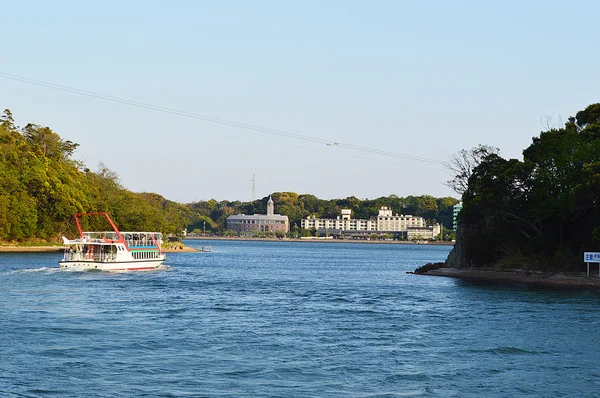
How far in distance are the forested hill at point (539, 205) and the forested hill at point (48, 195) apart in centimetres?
7748

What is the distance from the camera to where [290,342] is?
3838cm

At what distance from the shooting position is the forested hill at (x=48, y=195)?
136 metres

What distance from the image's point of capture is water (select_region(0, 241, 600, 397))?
28891 millimetres

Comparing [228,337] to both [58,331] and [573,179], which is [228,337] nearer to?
[58,331]

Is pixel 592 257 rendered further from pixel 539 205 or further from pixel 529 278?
pixel 539 205

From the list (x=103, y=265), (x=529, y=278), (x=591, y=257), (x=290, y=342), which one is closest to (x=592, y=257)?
(x=591, y=257)

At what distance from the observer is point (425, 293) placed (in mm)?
67750

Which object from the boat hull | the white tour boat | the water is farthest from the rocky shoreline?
the white tour boat

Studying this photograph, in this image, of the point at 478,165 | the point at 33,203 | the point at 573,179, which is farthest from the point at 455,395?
the point at 33,203

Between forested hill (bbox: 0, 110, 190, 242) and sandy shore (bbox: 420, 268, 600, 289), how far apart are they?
2991 inches

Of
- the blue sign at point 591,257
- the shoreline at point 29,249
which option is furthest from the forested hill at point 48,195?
the blue sign at point 591,257

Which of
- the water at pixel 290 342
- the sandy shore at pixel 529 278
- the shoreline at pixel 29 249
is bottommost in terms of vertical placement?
the water at pixel 290 342

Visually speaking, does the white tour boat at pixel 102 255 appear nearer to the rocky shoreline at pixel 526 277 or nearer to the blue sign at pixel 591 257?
the rocky shoreline at pixel 526 277

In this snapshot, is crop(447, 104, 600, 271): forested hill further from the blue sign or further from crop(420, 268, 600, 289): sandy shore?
the blue sign
